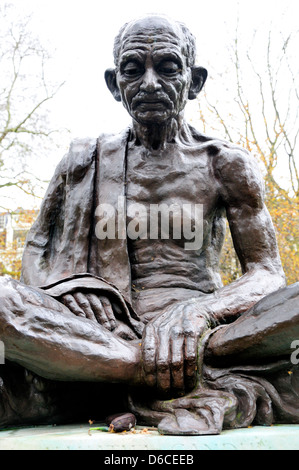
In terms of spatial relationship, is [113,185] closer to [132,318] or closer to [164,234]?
[164,234]

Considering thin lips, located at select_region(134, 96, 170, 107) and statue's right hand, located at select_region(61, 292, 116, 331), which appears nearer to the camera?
statue's right hand, located at select_region(61, 292, 116, 331)

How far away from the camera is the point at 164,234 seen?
3443 mm

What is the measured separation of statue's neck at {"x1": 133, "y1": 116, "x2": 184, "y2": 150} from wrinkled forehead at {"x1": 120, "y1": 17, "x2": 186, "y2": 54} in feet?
1.43

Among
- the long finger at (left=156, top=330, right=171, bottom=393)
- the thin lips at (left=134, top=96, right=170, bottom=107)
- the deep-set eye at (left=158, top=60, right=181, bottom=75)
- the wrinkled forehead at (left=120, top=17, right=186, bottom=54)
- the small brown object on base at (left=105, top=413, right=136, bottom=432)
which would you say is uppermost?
the wrinkled forehead at (left=120, top=17, right=186, bottom=54)

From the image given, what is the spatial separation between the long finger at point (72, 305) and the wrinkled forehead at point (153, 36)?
143 centimetres

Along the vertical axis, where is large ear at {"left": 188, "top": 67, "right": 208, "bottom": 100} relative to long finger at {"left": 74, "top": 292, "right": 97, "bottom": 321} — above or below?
→ above

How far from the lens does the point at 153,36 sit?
326 cm

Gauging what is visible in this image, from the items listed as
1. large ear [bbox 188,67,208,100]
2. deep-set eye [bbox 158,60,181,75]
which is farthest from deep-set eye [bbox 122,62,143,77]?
large ear [bbox 188,67,208,100]

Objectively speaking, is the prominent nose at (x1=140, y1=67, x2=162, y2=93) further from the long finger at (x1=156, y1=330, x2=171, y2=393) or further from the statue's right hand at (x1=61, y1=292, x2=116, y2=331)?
the long finger at (x1=156, y1=330, x2=171, y2=393)

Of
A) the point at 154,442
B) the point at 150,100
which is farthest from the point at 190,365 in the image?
the point at 150,100

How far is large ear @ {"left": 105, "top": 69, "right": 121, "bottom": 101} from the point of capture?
11.9ft

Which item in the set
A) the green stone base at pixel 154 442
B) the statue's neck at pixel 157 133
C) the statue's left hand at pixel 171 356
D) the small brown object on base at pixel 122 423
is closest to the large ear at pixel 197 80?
the statue's neck at pixel 157 133

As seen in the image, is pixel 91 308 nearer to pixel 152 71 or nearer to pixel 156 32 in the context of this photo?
pixel 152 71

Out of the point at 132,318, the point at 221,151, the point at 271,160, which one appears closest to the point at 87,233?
the point at 132,318
